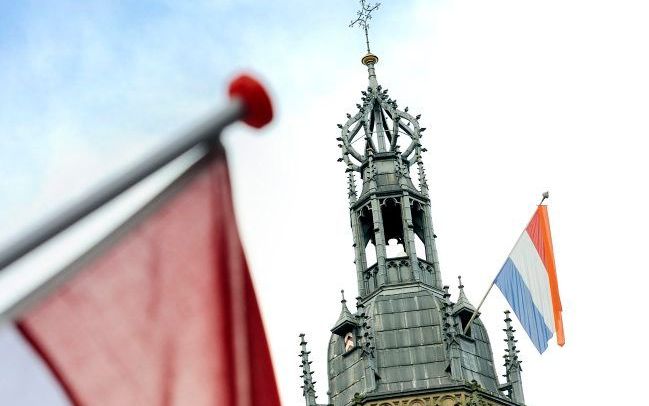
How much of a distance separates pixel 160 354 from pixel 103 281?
660 mm

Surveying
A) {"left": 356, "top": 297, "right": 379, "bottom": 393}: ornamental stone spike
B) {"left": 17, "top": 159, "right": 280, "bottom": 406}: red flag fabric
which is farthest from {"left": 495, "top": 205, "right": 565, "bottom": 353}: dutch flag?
→ {"left": 17, "top": 159, "right": 280, "bottom": 406}: red flag fabric

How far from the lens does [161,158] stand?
9.01 meters

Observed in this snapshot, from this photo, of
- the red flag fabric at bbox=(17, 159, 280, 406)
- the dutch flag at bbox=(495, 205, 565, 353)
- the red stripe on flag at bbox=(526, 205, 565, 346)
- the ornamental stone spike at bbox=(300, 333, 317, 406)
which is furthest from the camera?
the ornamental stone spike at bbox=(300, 333, 317, 406)

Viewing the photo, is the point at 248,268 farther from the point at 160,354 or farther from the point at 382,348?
→ the point at 382,348

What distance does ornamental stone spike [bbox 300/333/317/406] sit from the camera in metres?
56.7

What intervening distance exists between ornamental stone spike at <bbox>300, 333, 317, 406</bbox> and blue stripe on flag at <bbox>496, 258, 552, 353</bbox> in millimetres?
10268

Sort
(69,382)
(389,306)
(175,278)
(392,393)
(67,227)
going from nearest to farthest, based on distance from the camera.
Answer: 1. (67,227)
2. (69,382)
3. (175,278)
4. (392,393)
5. (389,306)

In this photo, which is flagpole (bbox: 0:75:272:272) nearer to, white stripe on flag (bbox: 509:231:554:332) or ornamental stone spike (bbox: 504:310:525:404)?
white stripe on flag (bbox: 509:231:554:332)

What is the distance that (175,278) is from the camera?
34.1ft

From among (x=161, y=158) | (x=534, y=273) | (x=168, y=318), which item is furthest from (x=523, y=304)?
(x=161, y=158)

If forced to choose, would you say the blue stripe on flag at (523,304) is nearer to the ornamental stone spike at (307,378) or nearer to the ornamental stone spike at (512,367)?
the ornamental stone spike at (512,367)

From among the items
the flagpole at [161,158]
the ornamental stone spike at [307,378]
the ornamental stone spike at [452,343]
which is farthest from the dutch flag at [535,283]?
the flagpole at [161,158]

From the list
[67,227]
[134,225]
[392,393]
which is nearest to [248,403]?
[134,225]

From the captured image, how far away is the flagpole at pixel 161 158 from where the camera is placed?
27.2ft
